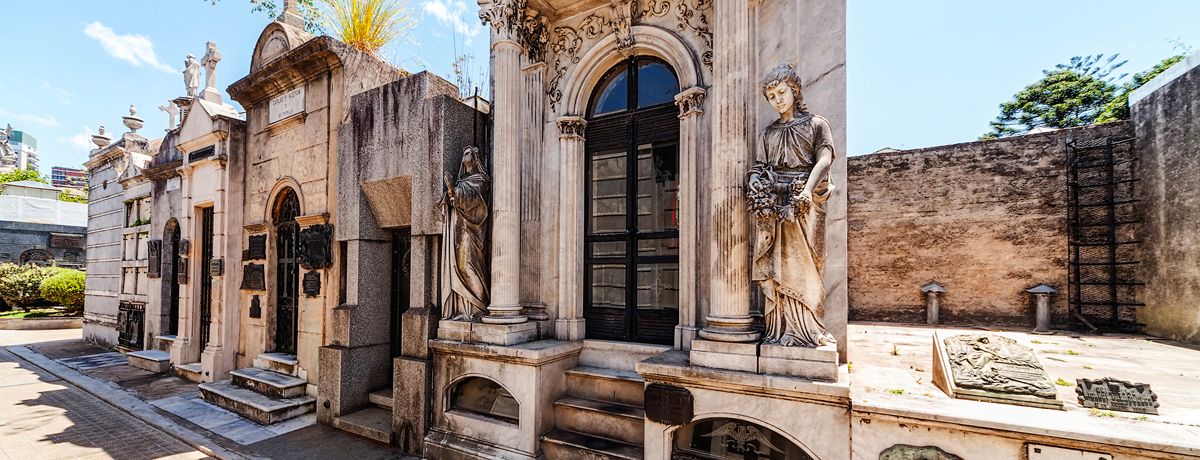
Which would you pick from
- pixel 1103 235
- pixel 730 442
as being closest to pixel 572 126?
pixel 730 442

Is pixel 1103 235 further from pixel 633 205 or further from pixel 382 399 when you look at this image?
pixel 382 399

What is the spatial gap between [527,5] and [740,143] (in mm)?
3327

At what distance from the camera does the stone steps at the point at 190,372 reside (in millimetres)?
8659

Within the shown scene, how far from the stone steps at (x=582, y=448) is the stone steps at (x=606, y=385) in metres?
0.45

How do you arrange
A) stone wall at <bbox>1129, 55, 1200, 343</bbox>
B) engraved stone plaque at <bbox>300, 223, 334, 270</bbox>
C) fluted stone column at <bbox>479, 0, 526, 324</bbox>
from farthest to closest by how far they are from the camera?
stone wall at <bbox>1129, 55, 1200, 343</bbox>, engraved stone plaque at <bbox>300, 223, 334, 270</bbox>, fluted stone column at <bbox>479, 0, 526, 324</bbox>

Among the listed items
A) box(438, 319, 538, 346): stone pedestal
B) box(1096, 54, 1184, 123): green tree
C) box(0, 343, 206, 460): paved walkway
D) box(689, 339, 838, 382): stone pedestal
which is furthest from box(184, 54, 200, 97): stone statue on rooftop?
box(1096, 54, 1184, 123): green tree

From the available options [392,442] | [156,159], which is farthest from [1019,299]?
[156,159]

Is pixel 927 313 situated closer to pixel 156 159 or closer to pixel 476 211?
pixel 476 211

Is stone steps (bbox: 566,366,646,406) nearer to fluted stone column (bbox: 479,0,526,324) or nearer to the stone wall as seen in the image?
fluted stone column (bbox: 479,0,526,324)

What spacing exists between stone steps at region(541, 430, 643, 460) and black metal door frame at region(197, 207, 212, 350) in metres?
9.06

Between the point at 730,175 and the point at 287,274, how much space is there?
8.17 m

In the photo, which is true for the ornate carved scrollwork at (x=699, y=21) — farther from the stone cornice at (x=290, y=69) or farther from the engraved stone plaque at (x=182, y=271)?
the engraved stone plaque at (x=182, y=271)

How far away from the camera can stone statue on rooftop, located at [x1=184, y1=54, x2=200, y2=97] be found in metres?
11.1

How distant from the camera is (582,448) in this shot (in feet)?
14.7
